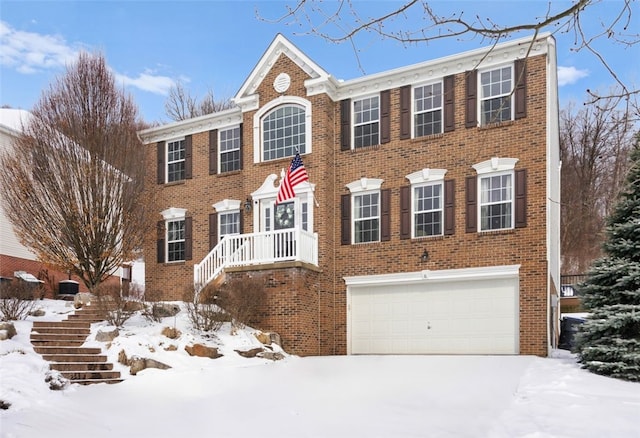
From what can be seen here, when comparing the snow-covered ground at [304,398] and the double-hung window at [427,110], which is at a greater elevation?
the double-hung window at [427,110]

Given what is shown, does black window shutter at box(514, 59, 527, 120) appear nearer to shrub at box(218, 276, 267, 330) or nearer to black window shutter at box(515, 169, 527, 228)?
black window shutter at box(515, 169, 527, 228)

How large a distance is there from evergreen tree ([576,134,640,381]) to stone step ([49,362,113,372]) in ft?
29.8

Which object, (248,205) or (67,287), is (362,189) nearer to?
(248,205)

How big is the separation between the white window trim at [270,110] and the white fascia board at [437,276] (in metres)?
4.05

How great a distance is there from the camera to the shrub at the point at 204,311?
1272cm

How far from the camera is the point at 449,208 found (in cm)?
1459

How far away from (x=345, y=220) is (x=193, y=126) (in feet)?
21.7

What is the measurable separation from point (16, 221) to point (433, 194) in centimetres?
1191

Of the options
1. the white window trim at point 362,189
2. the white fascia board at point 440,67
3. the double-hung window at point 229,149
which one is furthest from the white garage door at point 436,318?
the double-hung window at point 229,149

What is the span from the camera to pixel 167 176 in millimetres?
19422

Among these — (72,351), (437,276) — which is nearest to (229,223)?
(437,276)

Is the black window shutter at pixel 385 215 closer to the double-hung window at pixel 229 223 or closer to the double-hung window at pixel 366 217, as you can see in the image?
the double-hung window at pixel 366 217

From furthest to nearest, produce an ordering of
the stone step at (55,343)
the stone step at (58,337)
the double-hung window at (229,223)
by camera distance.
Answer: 1. the double-hung window at (229,223)
2. the stone step at (58,337)
3. the stone step at (55,343)

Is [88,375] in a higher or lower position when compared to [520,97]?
lower
